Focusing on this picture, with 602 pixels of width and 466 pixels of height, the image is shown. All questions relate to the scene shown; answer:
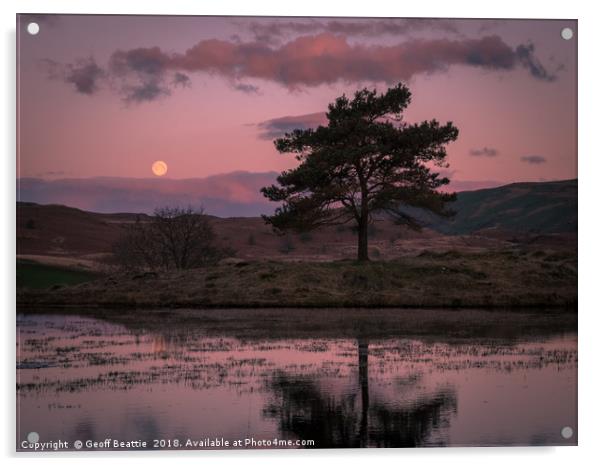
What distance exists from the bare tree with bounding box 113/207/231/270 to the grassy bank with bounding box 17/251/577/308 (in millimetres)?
9853

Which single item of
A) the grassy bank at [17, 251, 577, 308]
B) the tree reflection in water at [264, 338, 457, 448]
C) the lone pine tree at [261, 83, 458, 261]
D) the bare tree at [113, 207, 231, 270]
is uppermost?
the lone pine tree at [261, 83, 458, 261]

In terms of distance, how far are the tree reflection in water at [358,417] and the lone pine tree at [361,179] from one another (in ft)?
77.6

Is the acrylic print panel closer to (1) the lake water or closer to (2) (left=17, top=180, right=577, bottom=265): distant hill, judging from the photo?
(1) the lake water

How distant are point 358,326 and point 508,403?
36.3 ft

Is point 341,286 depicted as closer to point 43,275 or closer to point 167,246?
point 43,275

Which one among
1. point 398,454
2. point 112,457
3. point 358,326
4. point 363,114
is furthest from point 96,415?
point 363,114

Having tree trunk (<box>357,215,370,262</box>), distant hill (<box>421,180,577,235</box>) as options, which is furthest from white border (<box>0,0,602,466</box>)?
tree trunk (<box>357,215,370,262</box>)

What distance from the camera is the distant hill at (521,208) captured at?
22.1m

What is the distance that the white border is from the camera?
17.8 m

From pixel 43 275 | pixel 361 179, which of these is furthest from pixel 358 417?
pixel 361 179

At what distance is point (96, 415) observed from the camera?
17.7 meters
